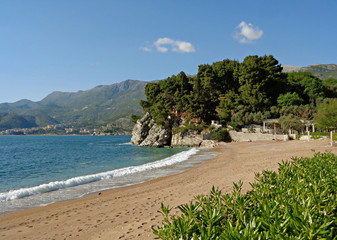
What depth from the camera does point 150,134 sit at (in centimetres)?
6091

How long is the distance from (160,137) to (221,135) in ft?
52.1

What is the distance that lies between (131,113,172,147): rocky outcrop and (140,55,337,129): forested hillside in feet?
8.04

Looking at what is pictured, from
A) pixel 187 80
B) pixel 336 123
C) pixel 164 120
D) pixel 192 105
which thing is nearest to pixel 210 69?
pixel 187 80

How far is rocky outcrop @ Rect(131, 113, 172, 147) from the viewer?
2311 inches

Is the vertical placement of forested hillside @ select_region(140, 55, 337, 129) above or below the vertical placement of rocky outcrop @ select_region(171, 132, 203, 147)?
above

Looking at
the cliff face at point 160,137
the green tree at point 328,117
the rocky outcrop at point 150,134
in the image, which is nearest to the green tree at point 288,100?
the green tree at point 328,117

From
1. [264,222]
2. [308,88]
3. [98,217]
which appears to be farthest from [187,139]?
[264,222]

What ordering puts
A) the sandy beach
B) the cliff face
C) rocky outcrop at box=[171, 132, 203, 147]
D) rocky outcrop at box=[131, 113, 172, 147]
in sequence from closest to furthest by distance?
the sandy beach
rocky outcrop at box=[171, 132, 203, 147]
the cliff face
rocky outcrop at box=[131, 113, 172, 147]

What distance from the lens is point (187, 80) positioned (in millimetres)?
69000

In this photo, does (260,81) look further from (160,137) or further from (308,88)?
(160,137)

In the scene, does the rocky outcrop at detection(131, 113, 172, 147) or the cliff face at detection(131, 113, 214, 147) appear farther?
the rocky outcrop at detection(131, 113, 172, 147)

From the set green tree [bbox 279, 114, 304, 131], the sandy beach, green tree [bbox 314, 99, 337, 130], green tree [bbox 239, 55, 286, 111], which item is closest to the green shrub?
green tree [bbox 239, 55, 286, 111]

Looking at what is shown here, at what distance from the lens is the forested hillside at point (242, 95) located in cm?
5425

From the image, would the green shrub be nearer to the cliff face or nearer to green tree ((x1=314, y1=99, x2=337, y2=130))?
the cliff face
